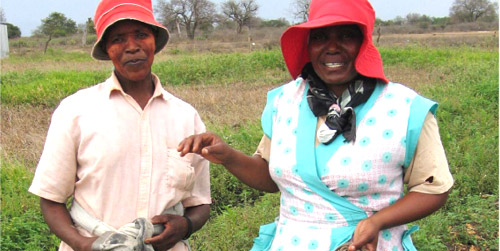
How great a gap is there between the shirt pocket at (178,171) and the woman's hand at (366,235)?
585mm

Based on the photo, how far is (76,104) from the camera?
1.79m

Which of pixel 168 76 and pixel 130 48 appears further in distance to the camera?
pixel 168 76

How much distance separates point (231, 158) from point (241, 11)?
180 feet

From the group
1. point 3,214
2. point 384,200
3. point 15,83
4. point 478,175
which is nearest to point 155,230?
point 384,200

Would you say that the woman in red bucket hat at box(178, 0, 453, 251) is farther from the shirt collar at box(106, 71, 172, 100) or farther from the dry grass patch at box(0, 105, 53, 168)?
the dry grass patch at box(0, 105, 53, 168)

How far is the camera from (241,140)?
18.4ft

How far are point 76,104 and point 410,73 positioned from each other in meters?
11.7

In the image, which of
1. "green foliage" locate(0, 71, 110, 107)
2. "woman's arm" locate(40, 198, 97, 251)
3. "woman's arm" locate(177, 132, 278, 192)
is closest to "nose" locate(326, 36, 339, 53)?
"woman's arm" locate(177, 132, 278, 192)

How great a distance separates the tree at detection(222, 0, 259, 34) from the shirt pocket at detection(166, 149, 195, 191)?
53183 millimetres

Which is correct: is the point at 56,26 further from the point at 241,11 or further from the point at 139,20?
the point at 139,20

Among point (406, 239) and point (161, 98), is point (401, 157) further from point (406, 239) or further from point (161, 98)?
point (161, 98)

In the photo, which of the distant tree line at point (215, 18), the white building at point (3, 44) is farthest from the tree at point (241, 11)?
the white building at point (3, 44)

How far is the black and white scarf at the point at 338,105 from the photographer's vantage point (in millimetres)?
1782

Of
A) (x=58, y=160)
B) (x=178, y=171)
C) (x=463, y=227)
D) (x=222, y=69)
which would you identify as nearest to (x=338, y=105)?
(x=178, y=171)
